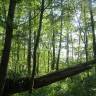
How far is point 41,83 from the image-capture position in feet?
52.7

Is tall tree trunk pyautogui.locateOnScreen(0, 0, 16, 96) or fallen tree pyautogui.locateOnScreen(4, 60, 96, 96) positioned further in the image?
fallen tree pyautogui.locateOnScreen(4, 60, 96, 96)

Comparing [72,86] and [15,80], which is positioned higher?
[15,80]

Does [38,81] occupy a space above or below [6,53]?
below

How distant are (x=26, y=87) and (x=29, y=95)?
1.04 metres

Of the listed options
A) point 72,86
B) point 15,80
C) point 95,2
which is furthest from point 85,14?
point 15,80

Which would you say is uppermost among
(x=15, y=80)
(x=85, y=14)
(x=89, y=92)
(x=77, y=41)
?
(x=85, y=14)

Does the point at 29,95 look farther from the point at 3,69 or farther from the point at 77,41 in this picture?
the point at 77,41

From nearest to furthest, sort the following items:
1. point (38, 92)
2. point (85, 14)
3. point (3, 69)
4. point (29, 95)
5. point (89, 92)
Result: point (3, 69) → point (29, 95) → point (38, 92) → point (89, 92) → point (85, 14)

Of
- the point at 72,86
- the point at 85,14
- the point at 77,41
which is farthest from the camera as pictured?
the point at 77,41

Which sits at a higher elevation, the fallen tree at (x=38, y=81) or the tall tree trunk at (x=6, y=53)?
the tall tree trunk at (x=6, y=53)

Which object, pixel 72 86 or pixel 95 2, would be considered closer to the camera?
pixel 72 86

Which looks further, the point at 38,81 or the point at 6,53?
the point at 38,81

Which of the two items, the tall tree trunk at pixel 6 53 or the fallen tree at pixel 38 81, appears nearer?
the tall tree trunk at pixel 6 53

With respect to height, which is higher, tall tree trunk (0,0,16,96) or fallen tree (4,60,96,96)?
tall tree trunk (0,0,16,96)
